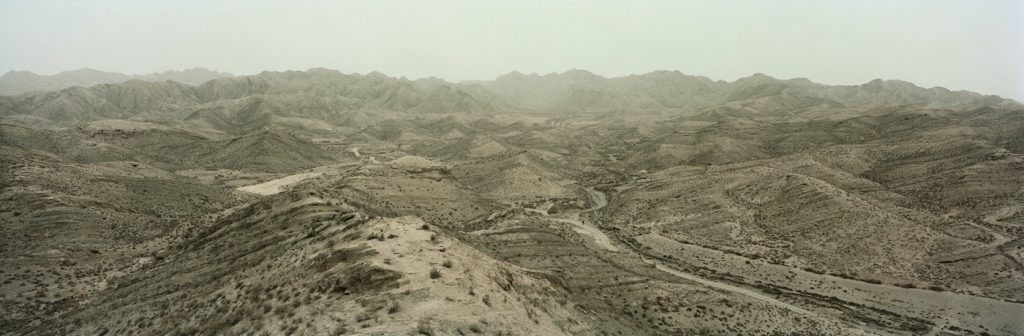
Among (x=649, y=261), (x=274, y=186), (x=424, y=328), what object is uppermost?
(x=424, y=328)

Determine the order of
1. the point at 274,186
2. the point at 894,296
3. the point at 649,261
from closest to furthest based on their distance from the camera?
the point at 894,296, the point at 649,261, the point at 274,186

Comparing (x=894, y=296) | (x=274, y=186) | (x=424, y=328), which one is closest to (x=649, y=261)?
(x=894, y=296)

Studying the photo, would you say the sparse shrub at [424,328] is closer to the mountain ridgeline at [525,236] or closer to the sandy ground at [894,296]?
the mountain ridgeline at [525,236]

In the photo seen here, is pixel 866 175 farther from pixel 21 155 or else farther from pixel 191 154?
pixel 191 154

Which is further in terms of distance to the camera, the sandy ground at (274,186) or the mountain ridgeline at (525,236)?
the sandy ground at (274,186)

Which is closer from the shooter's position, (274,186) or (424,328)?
(424,328)

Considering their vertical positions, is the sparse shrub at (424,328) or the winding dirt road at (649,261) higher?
the sparse shrub at (424,328)

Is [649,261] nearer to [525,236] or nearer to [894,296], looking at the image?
[525,236]

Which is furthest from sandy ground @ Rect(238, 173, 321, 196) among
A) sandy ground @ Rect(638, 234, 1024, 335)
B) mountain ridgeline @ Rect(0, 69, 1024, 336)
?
sandy ground @ Rect(638, 234, 1024, 335)

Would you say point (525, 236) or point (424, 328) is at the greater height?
point (424, 328)

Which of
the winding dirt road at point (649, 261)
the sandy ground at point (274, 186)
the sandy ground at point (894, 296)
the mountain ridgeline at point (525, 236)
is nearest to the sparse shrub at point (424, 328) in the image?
the mountain ridgeline at point (525, 236)

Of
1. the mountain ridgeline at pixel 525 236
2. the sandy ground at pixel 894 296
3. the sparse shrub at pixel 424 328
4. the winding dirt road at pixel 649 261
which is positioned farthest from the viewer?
the winding dirt road at pixel 649 261

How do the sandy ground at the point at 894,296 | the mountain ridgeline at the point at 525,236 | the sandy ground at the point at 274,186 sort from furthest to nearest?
1. the sandy ground at the point at 274,186
2. the sandy ground at the point at 894,296
3. the mountain ridgeline at the point at 525,236
